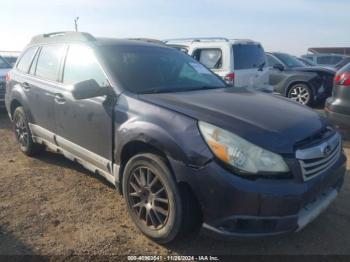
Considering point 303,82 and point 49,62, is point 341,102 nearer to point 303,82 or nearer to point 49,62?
point 49,62

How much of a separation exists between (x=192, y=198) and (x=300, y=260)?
1016 millimetres

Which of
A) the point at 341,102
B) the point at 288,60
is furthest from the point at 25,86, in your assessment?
the point at 288,60

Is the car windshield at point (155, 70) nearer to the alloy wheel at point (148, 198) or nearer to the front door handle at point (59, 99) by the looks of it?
the front door handle at point (59, 99)

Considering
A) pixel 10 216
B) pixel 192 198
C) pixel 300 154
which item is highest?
pixel 300 154

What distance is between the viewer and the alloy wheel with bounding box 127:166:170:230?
3150mm

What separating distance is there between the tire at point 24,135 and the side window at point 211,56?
13.8 ft

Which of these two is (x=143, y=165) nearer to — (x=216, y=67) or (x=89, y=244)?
(x=89, y=244)

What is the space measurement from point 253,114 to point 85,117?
5.69 ft

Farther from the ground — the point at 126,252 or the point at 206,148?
the point at 206,148

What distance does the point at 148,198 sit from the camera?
3.30 m

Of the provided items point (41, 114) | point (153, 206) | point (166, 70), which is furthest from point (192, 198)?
point (41, 114)

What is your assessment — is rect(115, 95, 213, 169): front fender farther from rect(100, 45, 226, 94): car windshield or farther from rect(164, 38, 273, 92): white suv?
rect(164, 38, 273, 92): white suv

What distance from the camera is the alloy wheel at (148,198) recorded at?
3.15 metres

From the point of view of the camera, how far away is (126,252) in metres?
3.17
